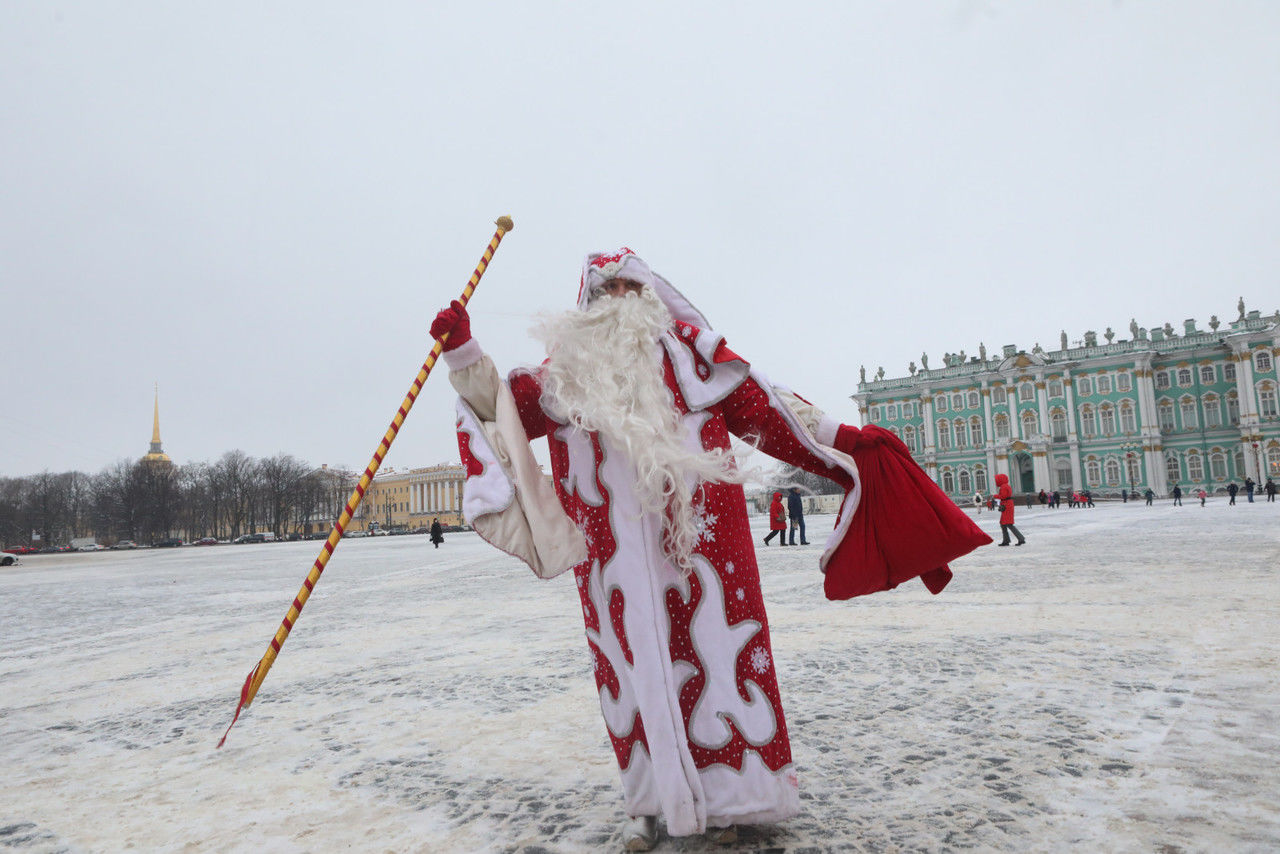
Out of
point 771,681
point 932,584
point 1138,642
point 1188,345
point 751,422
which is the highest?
point 1188,345

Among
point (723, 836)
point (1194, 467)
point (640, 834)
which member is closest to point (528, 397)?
point (640, 834)

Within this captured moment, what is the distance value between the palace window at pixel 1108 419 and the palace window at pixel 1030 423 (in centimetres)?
469

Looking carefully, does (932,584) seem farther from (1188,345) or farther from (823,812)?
(1188,345)

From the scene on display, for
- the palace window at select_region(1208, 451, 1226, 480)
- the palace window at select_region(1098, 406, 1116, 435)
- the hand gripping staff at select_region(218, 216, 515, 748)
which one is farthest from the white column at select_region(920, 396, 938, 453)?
the hand gripping staff at select_region(218, 216, 515, 748)

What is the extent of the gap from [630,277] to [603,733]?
2233 mm

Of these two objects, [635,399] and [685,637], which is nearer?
[685,637]

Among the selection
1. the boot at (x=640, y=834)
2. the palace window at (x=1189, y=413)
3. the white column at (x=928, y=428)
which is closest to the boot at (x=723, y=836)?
the boot at (x=640, y=834)

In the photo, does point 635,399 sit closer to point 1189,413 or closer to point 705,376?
point 705,376

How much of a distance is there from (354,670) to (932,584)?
4413 millimetres

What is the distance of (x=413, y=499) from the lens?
117750mm

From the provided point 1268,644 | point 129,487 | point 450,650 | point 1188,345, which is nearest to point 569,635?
point 450,650

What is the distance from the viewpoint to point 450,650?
621cm

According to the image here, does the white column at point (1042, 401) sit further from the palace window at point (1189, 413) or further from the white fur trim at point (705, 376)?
the white fur trim at point (705, 376)

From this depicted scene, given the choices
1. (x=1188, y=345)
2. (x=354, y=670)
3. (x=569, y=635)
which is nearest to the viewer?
(x=354, y=670)
